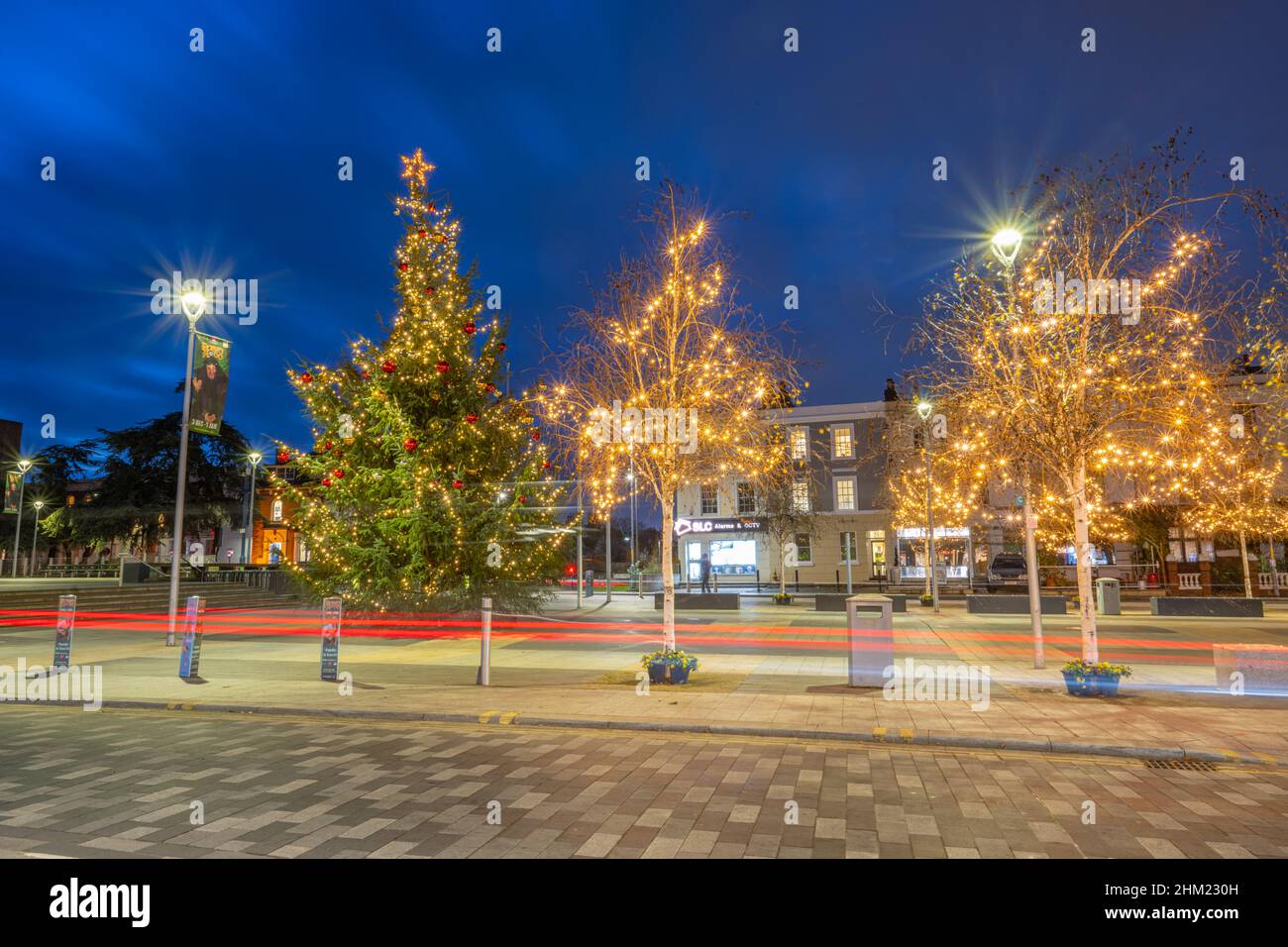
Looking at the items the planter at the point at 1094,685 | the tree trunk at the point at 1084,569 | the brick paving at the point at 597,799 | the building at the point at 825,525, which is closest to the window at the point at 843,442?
the building at the point at 825,525

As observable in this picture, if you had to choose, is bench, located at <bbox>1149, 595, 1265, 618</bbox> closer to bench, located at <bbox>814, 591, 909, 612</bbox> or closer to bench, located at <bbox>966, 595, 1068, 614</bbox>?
bench, located at <bbox>966, 595, 1068, 614</bbox>

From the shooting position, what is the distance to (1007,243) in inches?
445

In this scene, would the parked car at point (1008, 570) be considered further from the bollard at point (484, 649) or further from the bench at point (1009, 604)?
the bollard at point (484, 649)

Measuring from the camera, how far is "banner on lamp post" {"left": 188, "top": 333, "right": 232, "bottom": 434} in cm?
1716

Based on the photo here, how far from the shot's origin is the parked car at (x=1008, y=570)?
122 feet

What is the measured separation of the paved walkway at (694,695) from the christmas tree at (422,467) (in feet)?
8.31

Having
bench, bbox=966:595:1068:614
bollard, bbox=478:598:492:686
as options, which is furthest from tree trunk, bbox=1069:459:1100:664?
bench, bbox=966:595:1068:614

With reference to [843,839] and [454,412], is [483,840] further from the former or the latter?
[454,412]

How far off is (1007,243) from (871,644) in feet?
21.5

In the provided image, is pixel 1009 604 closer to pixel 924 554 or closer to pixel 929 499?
pixel 929 499

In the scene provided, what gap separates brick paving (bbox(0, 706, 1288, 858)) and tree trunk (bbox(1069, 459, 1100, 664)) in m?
3.71

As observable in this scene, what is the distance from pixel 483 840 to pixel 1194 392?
35.8 ft

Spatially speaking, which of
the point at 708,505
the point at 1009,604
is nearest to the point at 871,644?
the point at 1009,604
